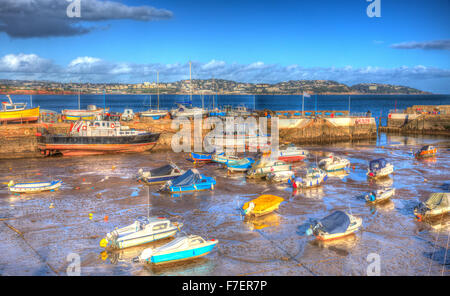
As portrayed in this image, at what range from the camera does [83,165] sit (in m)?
29.8

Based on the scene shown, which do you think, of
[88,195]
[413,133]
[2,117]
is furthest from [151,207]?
[413,133]

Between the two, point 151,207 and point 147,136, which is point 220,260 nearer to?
point 151,207

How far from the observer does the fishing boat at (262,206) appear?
57.2ft

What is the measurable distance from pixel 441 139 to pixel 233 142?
2904cm

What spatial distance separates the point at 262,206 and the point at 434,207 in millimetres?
8488

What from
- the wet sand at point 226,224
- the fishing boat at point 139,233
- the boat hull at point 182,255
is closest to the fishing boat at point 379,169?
the wet sand at point 226,224

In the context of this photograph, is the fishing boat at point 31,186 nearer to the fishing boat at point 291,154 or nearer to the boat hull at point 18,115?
the fishing boat at point 291,154

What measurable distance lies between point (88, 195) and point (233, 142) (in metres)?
19.2

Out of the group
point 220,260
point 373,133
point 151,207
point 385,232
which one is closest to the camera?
point 220,260

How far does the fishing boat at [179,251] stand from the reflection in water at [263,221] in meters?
3.53

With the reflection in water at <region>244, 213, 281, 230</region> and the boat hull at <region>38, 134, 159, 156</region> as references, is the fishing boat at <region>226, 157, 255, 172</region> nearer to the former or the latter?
the reflection in water at <region>244, 213, 281, 230</region>

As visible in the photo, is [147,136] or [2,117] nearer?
[147,136]
